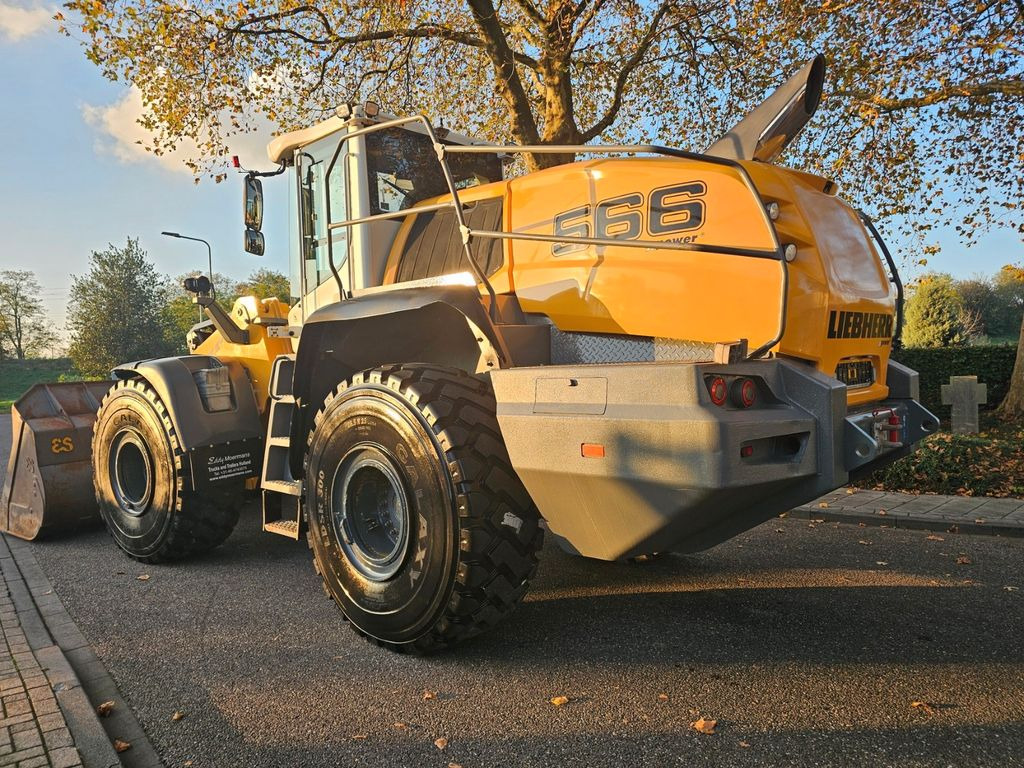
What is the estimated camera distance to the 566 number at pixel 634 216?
3123mm

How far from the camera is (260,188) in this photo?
491 cm

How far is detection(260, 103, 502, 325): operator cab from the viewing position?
4.39 m

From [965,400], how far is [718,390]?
8243mm

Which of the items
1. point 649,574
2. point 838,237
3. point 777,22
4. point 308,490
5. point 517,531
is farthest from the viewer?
point 777,22

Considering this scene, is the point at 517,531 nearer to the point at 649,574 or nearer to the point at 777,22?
the point at 649,574

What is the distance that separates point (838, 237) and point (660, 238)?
889 millimetres

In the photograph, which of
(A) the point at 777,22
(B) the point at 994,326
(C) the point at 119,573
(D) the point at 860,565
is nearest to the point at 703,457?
(D) the point at 860,565

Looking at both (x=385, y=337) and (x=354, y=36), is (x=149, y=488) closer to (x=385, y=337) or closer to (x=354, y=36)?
(x=385, y=337)

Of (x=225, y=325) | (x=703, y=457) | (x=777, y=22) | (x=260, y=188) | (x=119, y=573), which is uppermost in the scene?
(x=777, y=22)

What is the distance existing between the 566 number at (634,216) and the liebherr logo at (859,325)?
0.78 metres

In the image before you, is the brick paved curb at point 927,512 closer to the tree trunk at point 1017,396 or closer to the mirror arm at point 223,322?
the mirror arm at point 223,322

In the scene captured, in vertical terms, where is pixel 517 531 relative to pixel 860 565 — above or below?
above

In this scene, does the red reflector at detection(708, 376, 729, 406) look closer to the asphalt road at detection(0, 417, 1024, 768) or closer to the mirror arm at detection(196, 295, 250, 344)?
the asphalt road at detection(0, 417, 1024, 768)

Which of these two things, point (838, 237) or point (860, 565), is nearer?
point (838, 237)
